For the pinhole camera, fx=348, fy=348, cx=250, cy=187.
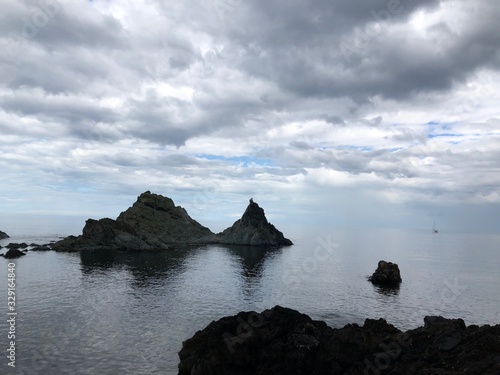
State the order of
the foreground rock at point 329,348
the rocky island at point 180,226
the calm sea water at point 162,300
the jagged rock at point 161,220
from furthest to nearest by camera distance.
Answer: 1. the rocky island at point 180,226
2. the jagged rock at point 161,220
3. the calm sea water at point 162,300
4. the foreground rock at point 329,348

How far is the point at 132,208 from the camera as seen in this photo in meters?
173

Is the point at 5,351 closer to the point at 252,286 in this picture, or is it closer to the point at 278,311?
the point at 278,311

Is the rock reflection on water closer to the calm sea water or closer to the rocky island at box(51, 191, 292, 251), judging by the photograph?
the calm sea water

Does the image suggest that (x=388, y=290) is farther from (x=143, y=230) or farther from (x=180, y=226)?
(x=180, y=226)

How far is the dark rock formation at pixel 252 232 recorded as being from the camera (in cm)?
18125

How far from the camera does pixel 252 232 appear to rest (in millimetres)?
182250

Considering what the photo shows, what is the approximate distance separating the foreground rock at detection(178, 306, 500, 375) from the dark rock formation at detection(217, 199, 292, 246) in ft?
493

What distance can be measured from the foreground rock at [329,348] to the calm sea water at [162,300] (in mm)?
6663

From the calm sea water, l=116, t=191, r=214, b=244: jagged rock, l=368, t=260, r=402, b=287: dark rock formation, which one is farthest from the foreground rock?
l=116, t=191, r=214, b=244: jagged rock

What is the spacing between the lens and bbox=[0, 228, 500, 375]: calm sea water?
33.9 metres

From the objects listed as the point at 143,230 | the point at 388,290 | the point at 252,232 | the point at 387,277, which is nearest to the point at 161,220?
the point at 143,230

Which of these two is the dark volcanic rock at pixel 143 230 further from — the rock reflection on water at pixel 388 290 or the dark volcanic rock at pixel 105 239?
the rock reflection on water at pixel 388 290

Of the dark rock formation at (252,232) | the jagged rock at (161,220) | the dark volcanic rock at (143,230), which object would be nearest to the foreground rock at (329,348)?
the dark volcanic rock at (143,230)

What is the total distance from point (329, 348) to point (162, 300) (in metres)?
37.1
